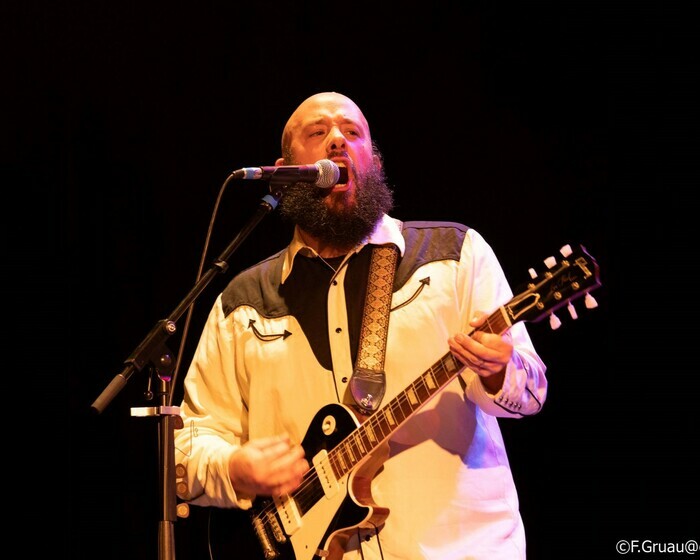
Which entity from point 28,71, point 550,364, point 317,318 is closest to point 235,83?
point 28,71

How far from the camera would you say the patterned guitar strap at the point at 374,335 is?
3064mm

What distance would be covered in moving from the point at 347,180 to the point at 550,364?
1.29 m

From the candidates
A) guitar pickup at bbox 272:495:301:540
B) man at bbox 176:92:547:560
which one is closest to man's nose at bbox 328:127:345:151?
man at bbox 176:92:547:560

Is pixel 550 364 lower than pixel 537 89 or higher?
lower

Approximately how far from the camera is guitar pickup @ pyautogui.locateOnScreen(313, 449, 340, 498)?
9.78 ft

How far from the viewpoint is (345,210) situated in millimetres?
3508

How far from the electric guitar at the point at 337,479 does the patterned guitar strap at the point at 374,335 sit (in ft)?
0.26

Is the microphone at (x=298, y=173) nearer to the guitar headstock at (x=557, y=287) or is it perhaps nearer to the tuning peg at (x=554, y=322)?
the guitar headstock at (x=557, y=287)

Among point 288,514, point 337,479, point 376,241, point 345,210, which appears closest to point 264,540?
point 288,514

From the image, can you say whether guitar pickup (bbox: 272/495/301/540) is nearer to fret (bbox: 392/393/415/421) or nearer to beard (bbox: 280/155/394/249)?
fret (bbox: 392/393/415/421)

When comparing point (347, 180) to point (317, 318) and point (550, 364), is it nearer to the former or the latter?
point (317, 318)

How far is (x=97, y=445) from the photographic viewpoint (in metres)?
4.44

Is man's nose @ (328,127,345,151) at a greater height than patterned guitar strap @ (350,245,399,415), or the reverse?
man's nose @ (328,127,345,151)

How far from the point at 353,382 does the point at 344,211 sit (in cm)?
77
